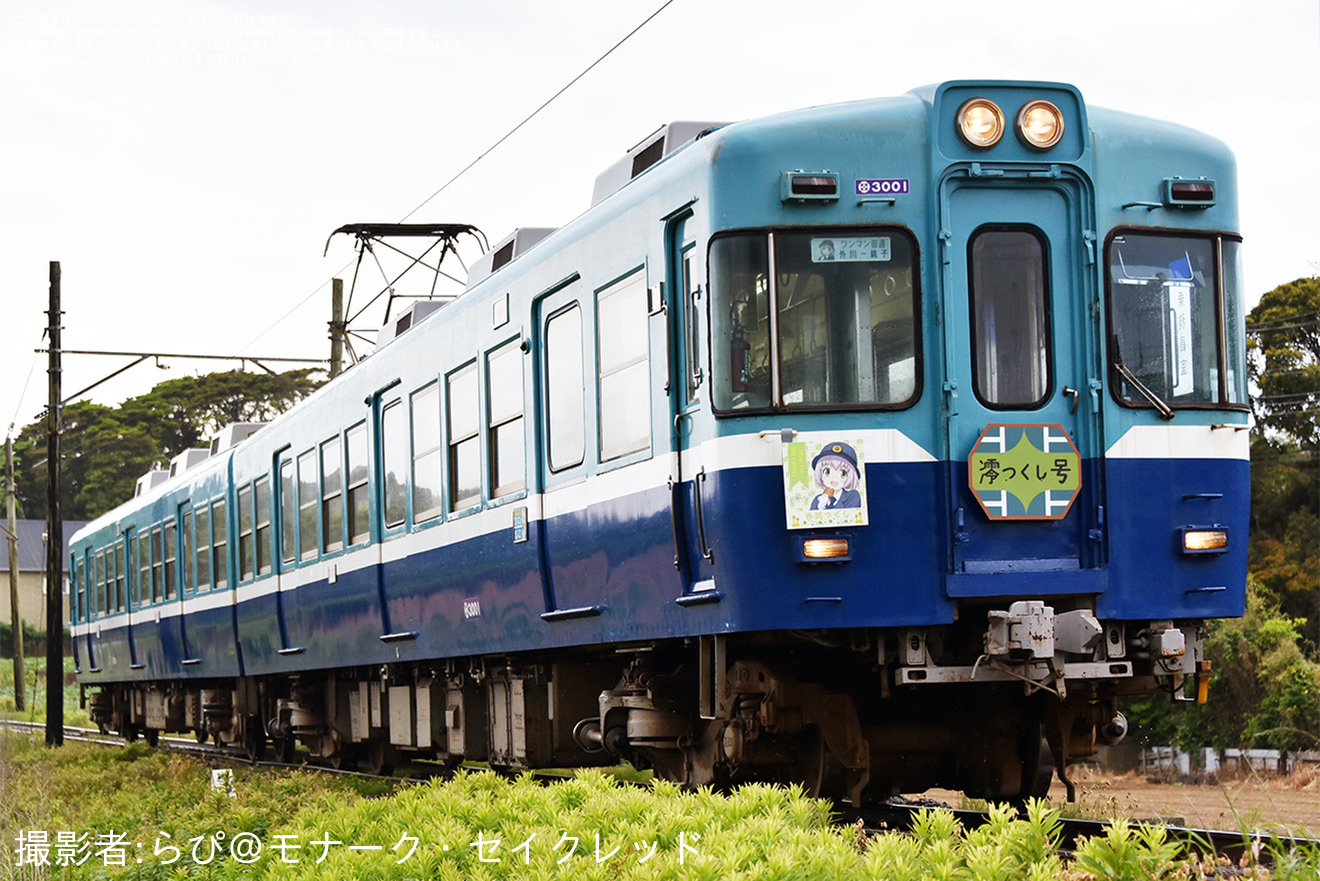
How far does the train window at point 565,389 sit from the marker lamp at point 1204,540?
3135mm

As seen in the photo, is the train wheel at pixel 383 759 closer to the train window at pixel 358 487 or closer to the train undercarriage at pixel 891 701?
the train window at pixel 358 487

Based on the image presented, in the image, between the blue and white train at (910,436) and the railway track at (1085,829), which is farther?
the blue and white train at (910,436)

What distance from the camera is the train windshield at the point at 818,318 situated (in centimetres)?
761

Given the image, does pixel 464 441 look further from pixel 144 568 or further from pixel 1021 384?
pixel 144 568

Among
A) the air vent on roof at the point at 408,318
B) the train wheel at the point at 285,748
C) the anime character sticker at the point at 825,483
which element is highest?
the air vent on roof at the point at 408,318

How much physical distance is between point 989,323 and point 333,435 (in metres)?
7.59

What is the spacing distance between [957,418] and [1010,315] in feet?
1.91

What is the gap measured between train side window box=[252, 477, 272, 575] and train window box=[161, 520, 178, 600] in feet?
13.2

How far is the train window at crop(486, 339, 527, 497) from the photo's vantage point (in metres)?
10.0

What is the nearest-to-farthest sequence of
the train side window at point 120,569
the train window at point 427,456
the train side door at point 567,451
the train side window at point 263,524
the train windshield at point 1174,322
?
the train windshield at point 1174,322 < the train side door at point 567,451 < the train window at point 427,456 < the train side window at point 263,524 < the train side window at point 120,569

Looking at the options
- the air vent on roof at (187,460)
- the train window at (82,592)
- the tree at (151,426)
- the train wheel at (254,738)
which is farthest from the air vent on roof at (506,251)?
the tree at (151,426)

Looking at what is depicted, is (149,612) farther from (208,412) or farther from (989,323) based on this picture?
(208,412)

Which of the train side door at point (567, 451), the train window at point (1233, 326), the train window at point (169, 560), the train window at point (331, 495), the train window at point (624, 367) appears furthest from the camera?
the train window at point (169, 560)

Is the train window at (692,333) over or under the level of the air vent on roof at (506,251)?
under
